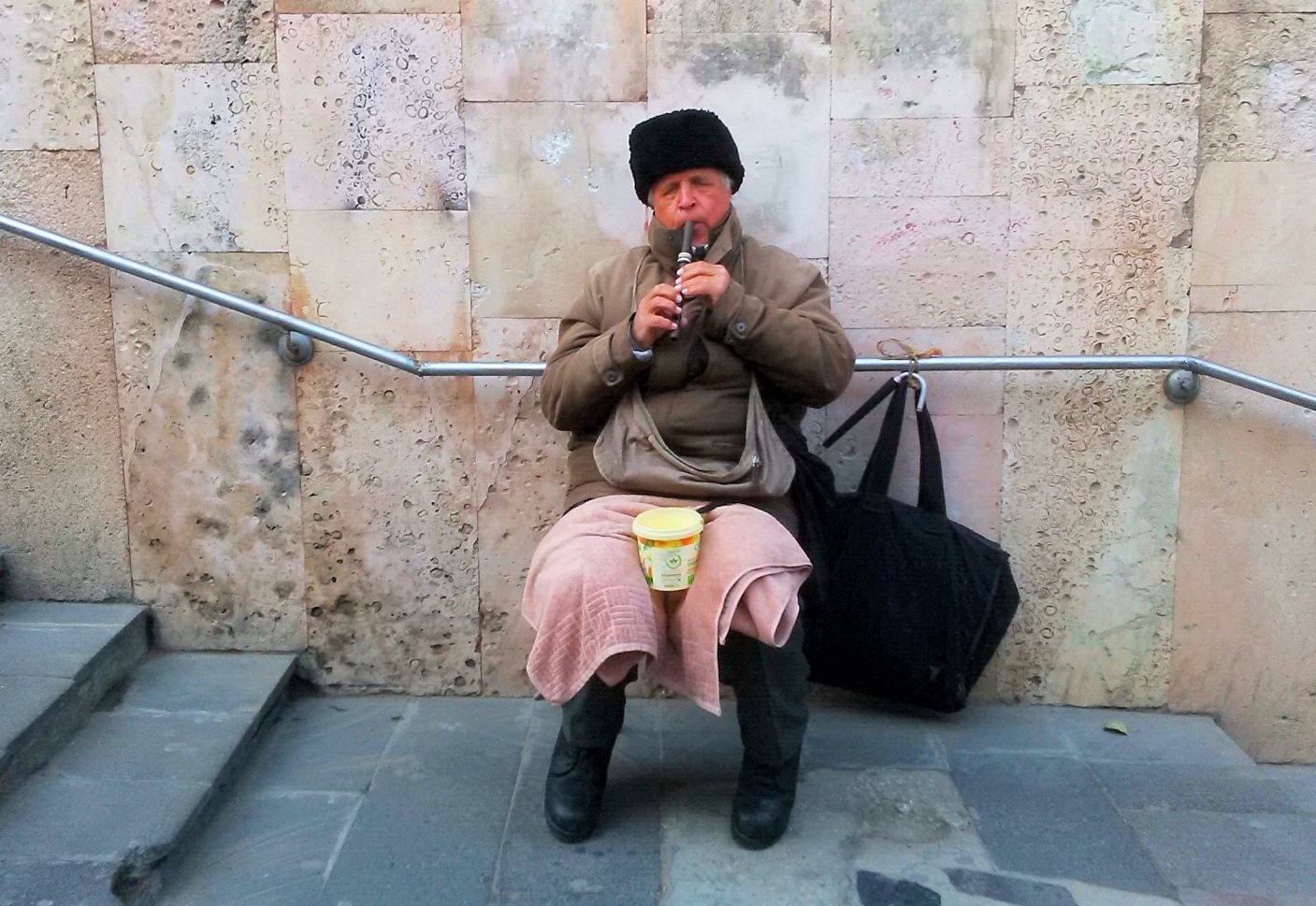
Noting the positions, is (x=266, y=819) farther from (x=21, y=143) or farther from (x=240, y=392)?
(x=21, y=143)

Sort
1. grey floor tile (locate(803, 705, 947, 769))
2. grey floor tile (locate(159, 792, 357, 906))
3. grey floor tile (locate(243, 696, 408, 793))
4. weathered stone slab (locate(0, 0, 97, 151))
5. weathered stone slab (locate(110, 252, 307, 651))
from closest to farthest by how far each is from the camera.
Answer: grey floor tile (locate(159, 792, 357, 906)) < grey floor tile (locate(243, 696, 408, 793)) < grey floor tile (locate(803, 705, 947, 769)) < weathered stone slab (locate(0, 0, 97, 151)) < weathered stone slab (locate(110, 252, 307, 651))

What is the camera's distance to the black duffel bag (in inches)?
116

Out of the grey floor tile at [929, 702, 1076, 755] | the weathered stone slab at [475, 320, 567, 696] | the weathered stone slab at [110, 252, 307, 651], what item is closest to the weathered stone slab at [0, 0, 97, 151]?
the weathered stone slab at [110, 252, 307, 651]

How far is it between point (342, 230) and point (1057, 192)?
73.4 inches

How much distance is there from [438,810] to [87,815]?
729 millimetres

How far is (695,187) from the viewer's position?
2703 millimetres

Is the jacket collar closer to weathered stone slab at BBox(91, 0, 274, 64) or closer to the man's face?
the man's face

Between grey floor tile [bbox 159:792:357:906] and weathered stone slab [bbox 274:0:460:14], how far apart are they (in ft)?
6.34

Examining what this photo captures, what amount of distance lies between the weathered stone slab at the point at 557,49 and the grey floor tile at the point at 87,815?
1.85 m

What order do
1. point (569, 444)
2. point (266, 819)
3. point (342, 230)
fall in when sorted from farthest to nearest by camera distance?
point (342, 230)
point (569, 444)
point (266, 819)

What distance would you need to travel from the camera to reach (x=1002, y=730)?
3.09 metres

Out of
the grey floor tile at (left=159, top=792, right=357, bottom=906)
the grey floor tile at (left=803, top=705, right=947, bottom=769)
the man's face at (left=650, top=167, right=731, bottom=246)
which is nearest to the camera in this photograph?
the grey floor tile at (left=159, top=792, right=357, bottom=906)

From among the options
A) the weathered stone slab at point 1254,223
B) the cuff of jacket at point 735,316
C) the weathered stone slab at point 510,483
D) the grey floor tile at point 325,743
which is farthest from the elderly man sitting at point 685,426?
the weathered stone slab at point 1254,223

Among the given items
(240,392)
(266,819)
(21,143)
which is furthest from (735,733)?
(21,143)
